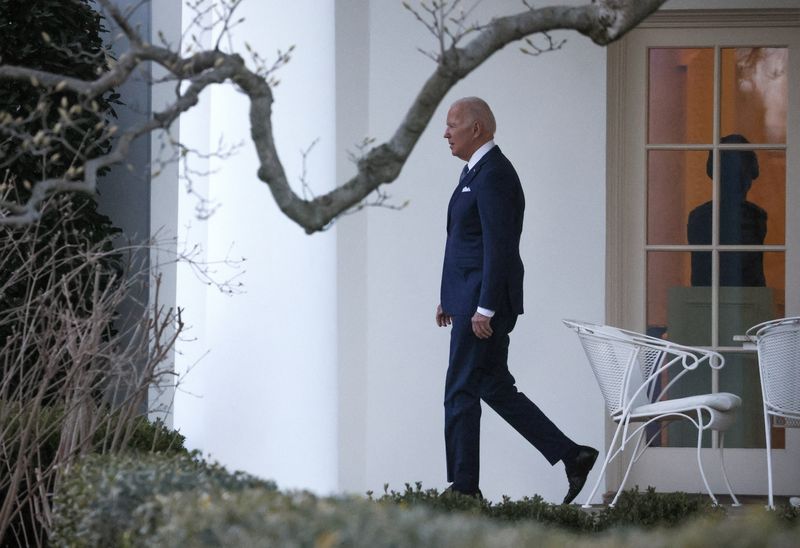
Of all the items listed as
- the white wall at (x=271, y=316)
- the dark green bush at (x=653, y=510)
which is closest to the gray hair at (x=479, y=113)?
the white wall at (x=271, y=316)

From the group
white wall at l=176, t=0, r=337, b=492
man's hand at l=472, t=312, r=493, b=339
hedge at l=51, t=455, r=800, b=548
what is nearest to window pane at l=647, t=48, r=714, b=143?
man's hand at l=472, t=312, r=493, b=339

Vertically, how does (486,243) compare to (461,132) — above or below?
below

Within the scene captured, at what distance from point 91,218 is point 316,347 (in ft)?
8.21

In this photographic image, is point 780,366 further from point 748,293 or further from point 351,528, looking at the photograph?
point 351,528

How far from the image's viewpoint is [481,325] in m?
5.44

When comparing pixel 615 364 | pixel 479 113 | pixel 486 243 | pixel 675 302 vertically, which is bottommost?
pixel 615 364

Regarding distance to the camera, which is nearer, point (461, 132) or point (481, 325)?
point (481, 325)

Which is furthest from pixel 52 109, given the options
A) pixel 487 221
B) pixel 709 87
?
Answer: pixel 709 87

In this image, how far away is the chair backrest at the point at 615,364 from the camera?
5945 mm

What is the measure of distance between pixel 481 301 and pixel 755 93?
2428 mm

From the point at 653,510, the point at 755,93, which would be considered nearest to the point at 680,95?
the point at 755,93

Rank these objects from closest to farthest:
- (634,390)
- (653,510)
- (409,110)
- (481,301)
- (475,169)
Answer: (409,110) → (653,510) → (481,301) → (475,169) → (634,390)

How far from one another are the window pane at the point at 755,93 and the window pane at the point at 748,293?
25.7 inches

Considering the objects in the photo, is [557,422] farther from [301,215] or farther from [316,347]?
[301,215]
